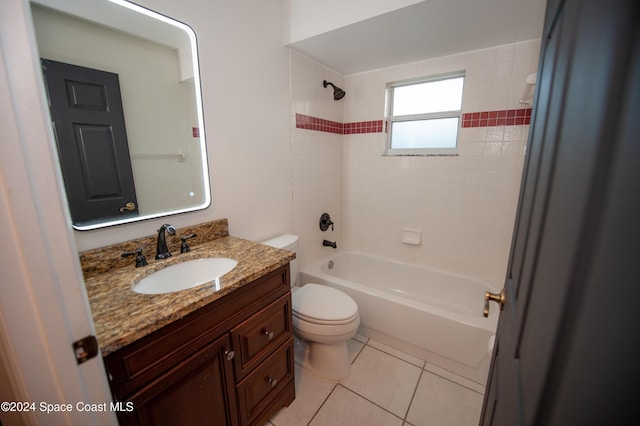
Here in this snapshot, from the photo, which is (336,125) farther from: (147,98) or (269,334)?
(269,334)

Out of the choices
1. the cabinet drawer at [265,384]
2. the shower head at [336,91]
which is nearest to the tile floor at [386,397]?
the cabinet drawer at [265,384]

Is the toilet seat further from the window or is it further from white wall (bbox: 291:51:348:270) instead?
the window

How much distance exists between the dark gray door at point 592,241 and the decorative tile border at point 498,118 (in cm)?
176

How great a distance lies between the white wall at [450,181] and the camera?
187 cm

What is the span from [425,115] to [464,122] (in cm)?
34

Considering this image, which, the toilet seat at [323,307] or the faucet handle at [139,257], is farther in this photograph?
the toilet seat at [323,307]

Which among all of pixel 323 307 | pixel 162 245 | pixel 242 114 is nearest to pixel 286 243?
pixel 323 307

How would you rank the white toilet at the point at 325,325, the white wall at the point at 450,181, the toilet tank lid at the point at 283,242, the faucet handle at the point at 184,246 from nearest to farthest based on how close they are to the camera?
1. the faucet handle at the point at 184,246
2. the white toilet at the point at 325,325
3. the toilet tank lid at the point at 283,242
4. the white wall at the point at 450,181

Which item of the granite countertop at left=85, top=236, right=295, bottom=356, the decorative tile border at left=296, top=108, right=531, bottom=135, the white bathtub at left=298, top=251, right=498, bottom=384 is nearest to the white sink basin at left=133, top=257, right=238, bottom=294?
the granite countertop at left=85, top=236, right=295, bottom=356

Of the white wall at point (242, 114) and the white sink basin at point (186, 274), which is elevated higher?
the white wall at point (242, 114)

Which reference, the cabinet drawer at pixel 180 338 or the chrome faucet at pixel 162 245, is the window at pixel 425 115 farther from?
the chrome faucet at pixel 162 245

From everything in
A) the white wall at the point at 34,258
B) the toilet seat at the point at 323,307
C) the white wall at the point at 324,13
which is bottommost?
the toilet seat at the point at 323,307

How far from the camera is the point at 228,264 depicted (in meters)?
1.23

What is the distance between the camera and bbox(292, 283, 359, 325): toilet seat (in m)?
1.51
